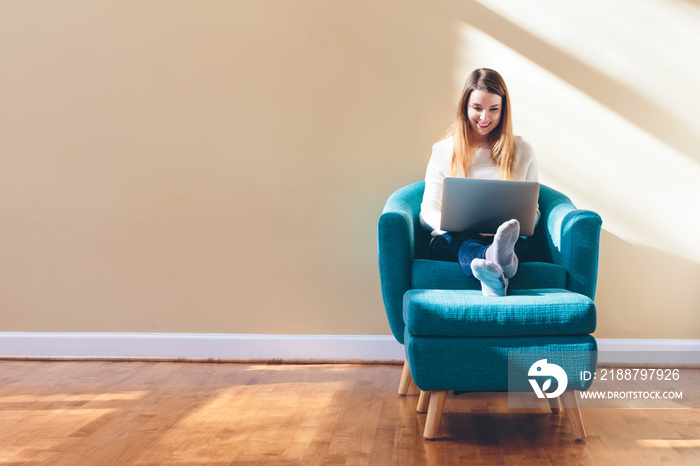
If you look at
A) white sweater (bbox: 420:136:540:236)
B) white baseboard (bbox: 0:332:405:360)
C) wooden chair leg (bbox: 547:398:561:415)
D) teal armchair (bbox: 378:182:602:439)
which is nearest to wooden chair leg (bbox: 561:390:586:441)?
teal armchair (bbox: 378:182:602:439)

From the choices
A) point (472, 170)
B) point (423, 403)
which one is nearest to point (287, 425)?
point (423, 403)

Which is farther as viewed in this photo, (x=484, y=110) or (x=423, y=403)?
(x=484, y=110)

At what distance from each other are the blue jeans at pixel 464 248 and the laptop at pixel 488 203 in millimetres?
52

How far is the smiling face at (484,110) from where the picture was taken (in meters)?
2.33

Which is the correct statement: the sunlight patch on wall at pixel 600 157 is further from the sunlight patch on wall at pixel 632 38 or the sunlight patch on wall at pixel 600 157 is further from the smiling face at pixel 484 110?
the smiling face at pixel 484 110

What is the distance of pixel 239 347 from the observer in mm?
2785

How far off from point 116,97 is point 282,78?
75cm

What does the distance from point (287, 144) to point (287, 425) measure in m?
1.31

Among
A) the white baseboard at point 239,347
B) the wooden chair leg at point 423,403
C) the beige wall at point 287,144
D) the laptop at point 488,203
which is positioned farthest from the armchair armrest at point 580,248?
the white baseboard at point 239,347

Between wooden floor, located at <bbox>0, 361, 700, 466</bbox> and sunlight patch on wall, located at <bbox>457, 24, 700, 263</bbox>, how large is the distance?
3.17ft

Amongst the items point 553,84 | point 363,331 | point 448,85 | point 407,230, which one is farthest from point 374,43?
point 363,331

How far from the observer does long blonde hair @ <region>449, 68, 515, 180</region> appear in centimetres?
234

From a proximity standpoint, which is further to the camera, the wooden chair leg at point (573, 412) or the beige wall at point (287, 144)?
the beige wall at point (287, 144)

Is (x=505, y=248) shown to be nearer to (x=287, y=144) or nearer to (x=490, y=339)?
(x=490, y=339)
